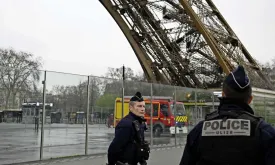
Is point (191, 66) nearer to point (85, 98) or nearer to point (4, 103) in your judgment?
point (85, 98)

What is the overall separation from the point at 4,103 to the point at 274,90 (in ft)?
106

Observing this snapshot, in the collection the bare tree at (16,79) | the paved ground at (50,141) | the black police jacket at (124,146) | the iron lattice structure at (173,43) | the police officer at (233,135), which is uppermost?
the iron lattice structure at (173,43)

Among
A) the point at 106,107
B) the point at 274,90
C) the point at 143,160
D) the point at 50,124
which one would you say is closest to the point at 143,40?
the point at 274,90

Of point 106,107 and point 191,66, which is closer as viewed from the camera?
point 106,107

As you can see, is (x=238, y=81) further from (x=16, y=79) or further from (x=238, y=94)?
(x=16, y=79)

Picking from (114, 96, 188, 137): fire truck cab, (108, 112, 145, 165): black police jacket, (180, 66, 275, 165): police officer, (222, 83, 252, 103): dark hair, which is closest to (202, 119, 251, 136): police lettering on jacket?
(180, 66, 275, 165): police officer

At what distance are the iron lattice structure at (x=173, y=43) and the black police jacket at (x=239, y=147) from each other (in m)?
28.5

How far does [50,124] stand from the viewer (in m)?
10.6

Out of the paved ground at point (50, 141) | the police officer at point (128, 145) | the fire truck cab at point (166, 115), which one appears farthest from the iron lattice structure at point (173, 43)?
the police officer at point (128, 145)

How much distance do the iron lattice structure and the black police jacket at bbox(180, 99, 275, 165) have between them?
2852 cm

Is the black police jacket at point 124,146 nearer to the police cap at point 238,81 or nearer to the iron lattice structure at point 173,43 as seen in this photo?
the police cap at point 238,81

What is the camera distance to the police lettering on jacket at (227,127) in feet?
7.47

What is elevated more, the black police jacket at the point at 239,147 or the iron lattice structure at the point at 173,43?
the iron lattice structure at the point at 173,43

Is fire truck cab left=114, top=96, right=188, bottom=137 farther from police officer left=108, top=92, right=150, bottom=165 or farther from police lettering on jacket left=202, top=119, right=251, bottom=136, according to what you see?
police lettering on jacket left=202, top=119, right=251, bottom=136
